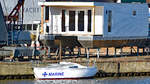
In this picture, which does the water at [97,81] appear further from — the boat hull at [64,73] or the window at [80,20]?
the window at [80,20]

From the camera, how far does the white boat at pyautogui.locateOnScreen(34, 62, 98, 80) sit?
5272 cm

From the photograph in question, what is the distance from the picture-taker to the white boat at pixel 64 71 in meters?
52.7

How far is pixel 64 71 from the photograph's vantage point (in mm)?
52969

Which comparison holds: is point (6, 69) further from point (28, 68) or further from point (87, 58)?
point (87, 58)

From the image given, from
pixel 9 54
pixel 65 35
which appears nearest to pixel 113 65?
pixel 65 35

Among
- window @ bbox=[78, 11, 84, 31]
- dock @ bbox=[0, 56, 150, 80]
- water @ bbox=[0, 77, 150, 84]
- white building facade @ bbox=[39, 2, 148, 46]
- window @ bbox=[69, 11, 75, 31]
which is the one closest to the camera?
water @ bbox=[0, 77, 150, 84]

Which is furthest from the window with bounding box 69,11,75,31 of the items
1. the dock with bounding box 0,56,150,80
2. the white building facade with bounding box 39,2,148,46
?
the dock with bounding box 0,56,150,80

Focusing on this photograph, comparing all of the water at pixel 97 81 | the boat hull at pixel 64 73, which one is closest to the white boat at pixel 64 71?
the boat hull at pixel 64 73

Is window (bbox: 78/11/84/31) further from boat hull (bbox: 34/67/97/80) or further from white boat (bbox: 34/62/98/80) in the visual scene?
boat hull (bbox: 34/67/97/80)

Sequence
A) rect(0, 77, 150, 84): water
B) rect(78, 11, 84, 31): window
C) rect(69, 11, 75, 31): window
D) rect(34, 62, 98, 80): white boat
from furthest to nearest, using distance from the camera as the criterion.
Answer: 1. rect(69, 11, 75, 31): window
2. rect(78, 11, 84, 31): window
3. rect(34, 62, 98, 80): white boat
4. rect(0, 77, 150, 84): water

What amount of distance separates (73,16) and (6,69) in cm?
816

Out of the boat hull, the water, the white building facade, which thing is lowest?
the water

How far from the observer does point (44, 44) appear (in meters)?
58.4

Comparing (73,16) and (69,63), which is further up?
(73,16)
